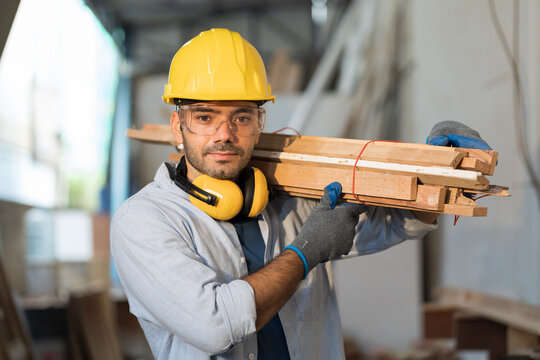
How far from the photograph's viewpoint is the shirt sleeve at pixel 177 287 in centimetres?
156

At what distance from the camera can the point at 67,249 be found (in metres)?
9.10

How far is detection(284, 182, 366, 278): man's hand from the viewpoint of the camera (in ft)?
5.84

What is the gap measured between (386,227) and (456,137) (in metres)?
0.45

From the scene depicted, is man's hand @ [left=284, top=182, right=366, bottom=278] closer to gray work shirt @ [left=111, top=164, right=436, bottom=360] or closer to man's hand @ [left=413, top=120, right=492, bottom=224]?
gray work shirt @ [left=111, top=164, right=436, bottom=360]

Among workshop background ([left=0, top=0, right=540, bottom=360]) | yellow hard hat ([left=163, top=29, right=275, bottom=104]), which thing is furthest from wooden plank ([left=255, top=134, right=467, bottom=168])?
workshop background ([left=0, top=0, right=540, bottom=360])

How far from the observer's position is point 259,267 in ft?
6.42

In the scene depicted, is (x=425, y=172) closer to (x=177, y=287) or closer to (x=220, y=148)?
(x=220, y=148)

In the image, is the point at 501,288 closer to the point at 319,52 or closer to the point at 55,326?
the point at 55,326

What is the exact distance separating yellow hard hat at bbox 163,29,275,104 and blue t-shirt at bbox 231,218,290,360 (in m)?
0.48

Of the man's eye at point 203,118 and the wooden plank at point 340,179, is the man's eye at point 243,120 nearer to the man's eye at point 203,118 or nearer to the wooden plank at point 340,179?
the man's eye at point 203,118

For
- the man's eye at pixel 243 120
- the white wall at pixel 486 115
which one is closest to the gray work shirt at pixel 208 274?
the man's eye at pixel 243 120

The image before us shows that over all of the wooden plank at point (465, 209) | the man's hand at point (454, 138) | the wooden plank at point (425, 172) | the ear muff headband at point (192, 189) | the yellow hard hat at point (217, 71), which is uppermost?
the yellow hard hat at point (217, 71)

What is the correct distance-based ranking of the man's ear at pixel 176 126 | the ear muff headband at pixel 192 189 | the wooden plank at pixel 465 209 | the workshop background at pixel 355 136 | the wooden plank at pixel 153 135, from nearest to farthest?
the wooden plank at pixel 465 209 < the ear muff headband at pixel 192 189 < the man's ear at pixel 176 126 < the wooden plank at pixel 153 135 < the workshop background at pixel 355 136

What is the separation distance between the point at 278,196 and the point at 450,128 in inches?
28.2
